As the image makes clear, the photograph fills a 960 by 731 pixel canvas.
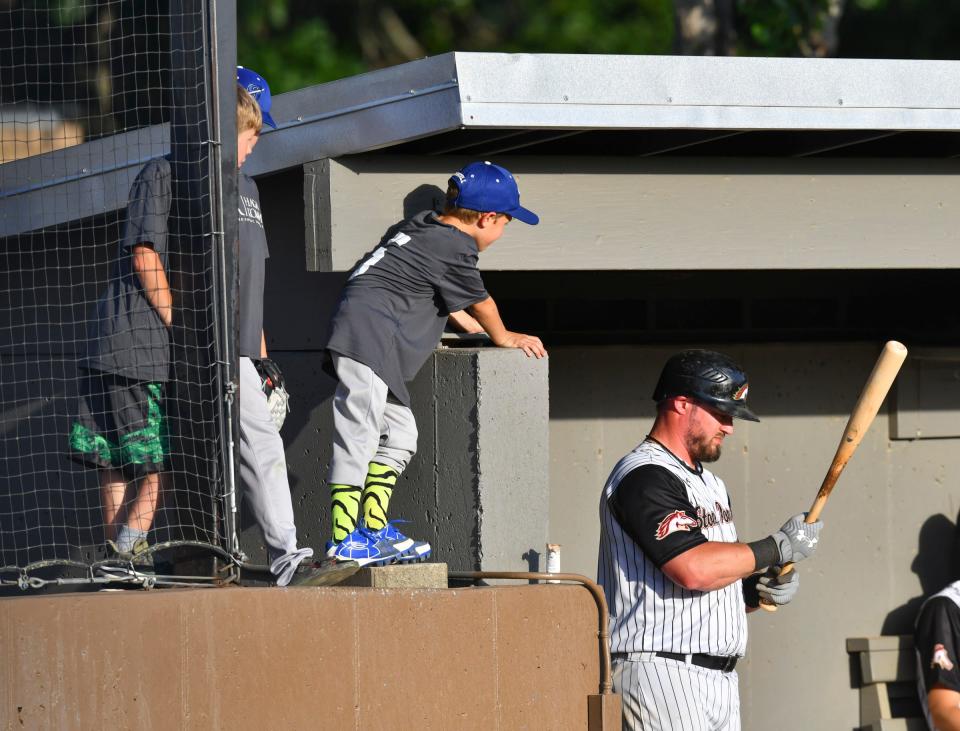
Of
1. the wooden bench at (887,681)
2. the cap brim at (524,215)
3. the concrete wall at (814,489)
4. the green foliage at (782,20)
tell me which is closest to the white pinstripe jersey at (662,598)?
the cap brim at (524,215)

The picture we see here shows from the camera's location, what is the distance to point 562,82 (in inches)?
193

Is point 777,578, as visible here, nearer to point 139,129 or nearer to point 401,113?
point 401,113

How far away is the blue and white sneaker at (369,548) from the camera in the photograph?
4852 millimetres

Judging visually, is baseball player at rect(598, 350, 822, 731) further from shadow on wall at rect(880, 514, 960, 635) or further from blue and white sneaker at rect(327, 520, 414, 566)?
shadow on wall at rect(880, 514, 960, 635)

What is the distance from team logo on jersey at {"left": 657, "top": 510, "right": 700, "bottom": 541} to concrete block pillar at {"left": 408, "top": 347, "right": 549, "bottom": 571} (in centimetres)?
94

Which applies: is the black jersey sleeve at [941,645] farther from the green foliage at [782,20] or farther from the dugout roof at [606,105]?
the green foliage at [782,20]

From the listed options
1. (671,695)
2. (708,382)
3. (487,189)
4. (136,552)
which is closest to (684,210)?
(487,189)

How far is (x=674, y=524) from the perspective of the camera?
4488 millimetres

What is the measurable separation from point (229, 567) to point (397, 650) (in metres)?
0.60

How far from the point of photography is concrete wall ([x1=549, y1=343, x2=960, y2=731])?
7246 mm

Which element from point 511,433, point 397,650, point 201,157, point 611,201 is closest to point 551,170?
point 611,201

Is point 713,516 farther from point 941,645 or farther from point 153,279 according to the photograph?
point 941,645

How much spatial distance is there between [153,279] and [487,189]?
48.3 inches

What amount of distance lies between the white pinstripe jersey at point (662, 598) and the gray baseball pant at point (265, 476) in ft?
3.45
